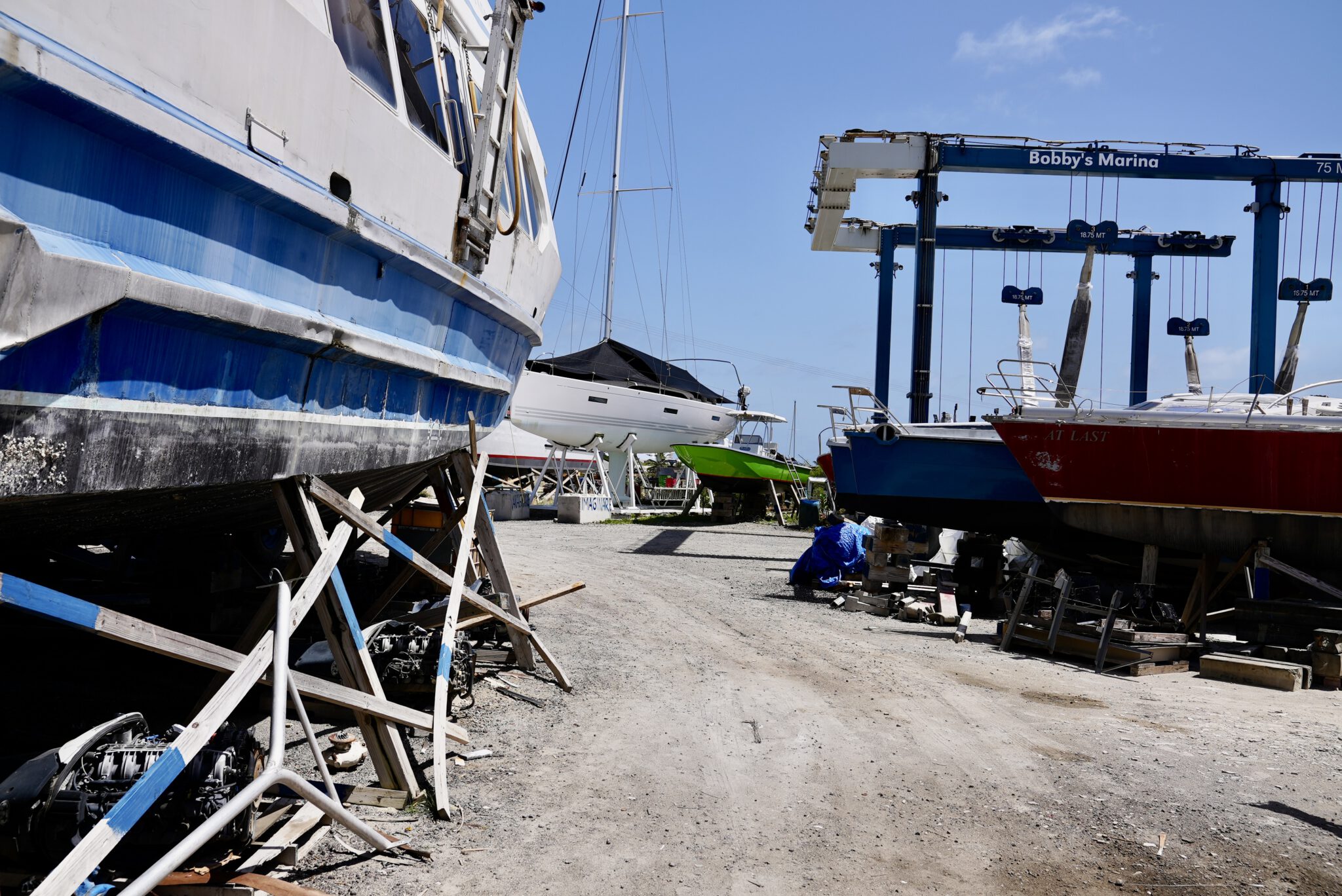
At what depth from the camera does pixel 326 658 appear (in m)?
5.29

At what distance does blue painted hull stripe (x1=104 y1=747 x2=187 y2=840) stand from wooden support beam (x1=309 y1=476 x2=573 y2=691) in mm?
1318

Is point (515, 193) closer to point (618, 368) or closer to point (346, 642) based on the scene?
point (346, 642)

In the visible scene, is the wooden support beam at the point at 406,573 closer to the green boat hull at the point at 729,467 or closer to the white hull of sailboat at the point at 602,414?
the white hull of sailboat at the point at 602,414

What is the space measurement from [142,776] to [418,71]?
3267 millimetres

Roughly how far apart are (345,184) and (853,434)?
8630 mm

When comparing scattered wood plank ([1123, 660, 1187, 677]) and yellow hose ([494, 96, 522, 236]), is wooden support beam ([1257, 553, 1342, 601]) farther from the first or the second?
yellow hose ([494, 96, 522, 236])

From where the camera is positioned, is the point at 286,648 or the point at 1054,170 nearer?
the point at 286,648

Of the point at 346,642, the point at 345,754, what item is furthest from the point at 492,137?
the point at 345,754

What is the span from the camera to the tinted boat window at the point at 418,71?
4211mm

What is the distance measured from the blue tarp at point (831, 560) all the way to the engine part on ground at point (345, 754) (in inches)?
290

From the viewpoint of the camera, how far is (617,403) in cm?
2259

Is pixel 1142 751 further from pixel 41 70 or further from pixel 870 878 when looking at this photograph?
pixel 41 70

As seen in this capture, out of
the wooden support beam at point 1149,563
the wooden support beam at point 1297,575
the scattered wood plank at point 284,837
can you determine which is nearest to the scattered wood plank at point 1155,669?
the wooden support beam at point 1297,575

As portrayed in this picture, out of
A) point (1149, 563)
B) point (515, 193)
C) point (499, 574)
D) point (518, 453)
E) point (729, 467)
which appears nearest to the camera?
point (515, 193)
